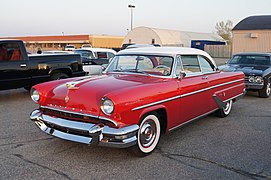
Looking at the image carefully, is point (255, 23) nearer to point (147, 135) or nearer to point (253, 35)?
point (253, 35)

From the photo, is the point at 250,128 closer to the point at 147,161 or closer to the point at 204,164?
the point at 204,164

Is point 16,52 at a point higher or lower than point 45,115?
higher

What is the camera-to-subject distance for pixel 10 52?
8.14 m

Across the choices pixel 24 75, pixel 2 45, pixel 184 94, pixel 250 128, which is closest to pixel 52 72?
pixel 24 75

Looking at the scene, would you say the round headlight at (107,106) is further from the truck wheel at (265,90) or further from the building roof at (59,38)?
the building roof at (59,38)

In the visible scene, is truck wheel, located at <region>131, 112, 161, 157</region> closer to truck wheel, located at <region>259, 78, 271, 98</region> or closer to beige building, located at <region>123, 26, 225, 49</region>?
truck wheel, located at <region>259, 78, 271, 98</region>

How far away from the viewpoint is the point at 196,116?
5355 mm

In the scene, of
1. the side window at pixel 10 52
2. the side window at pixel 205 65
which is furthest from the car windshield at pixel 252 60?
the side window at pixel 10 52

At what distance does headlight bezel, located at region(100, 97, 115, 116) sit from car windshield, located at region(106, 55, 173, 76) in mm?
1504

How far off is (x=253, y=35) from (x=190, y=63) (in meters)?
28.2

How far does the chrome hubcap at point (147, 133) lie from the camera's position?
4245 millimetres

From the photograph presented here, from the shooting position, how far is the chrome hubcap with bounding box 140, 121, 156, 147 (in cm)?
424

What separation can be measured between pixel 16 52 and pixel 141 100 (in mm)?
5615

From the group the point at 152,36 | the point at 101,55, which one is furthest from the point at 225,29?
the point at 101,55
